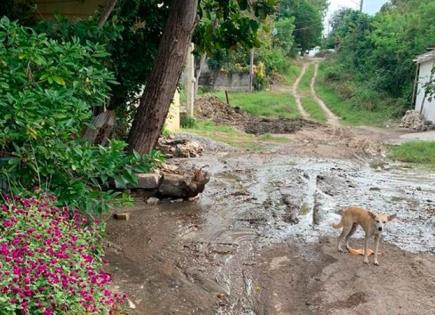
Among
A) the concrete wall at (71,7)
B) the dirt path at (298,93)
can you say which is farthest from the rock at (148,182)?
the dirt path at (298,93)

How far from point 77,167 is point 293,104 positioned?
2868 cm

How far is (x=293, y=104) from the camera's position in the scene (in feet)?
104

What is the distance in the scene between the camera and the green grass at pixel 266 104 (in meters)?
26.9

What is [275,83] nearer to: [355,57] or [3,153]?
[355,57]

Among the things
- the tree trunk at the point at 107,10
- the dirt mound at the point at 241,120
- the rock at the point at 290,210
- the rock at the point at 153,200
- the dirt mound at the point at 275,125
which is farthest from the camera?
the dirt mound at the point at 241,120

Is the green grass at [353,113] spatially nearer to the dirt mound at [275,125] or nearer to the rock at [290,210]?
the dirt mound at [275,125]

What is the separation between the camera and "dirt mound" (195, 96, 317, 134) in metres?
20.5

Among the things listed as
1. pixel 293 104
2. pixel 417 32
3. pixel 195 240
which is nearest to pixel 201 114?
pixel 293 104

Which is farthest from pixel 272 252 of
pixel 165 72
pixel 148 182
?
pixel 165 72

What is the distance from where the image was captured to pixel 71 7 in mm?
9289

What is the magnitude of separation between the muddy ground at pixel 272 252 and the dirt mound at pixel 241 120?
9.84m

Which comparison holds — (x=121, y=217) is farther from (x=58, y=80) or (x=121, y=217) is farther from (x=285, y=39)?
(x=285, y=39)

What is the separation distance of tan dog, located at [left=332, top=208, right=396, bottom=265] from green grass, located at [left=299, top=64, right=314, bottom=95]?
3367cm

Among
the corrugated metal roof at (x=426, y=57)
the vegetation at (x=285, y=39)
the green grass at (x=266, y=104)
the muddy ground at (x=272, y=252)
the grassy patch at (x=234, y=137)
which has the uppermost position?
→ the vegetation at (x=285, y=39)
